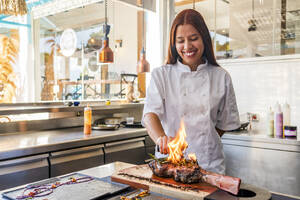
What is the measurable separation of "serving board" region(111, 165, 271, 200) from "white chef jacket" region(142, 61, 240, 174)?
53 cm

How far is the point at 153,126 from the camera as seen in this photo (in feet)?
5.50

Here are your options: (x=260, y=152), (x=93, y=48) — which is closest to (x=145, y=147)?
(x=260, y=152)

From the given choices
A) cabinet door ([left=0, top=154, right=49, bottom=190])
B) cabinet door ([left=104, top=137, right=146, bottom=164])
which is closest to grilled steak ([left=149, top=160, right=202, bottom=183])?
cabinet door ([left=0, top=154, right=49, bottom=190])

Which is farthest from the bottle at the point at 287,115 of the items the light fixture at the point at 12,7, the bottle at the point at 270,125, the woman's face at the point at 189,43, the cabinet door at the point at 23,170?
the light fixture at the point at 12,7

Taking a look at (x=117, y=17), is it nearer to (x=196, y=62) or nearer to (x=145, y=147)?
(x=145, y=147)

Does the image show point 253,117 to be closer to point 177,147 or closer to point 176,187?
point 177,147

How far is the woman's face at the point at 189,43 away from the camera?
5.45ft

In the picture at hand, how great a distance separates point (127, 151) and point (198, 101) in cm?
141

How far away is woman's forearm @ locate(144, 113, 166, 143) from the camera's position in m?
1.62

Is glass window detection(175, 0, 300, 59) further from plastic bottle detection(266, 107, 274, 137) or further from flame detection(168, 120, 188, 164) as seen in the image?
flame detection(168, 120, 188, 164)

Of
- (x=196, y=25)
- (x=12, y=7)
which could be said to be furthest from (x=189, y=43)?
(x=12, y=7)

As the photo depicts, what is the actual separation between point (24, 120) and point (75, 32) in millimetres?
2086

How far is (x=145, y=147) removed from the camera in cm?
323

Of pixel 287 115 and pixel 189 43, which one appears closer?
pixel 189 43
